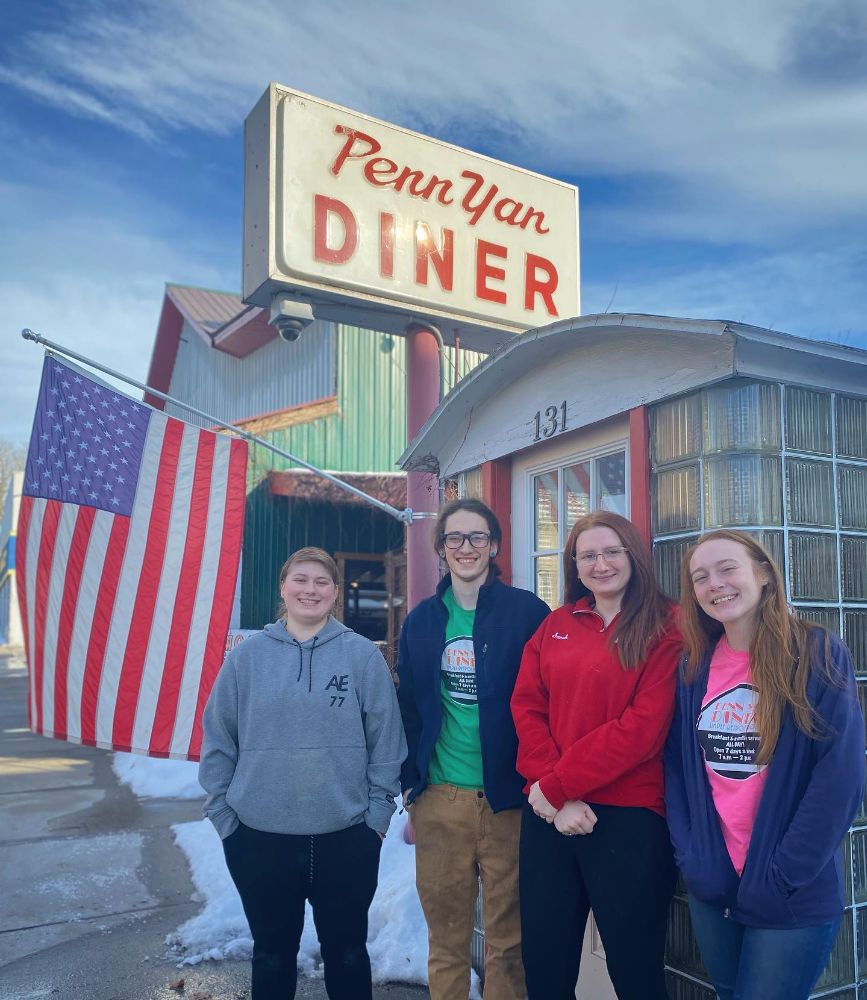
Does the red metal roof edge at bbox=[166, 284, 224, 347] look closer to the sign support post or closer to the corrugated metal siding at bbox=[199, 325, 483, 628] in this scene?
the corrugated metal siding at bbox=[199, 325, 483, 628]

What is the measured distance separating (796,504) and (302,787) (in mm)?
1844

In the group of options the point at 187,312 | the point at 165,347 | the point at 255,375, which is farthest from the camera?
the point at 165,347

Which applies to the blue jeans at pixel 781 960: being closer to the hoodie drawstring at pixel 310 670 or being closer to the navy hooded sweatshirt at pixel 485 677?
the navy hooded sweatshirt at pixel 485 677

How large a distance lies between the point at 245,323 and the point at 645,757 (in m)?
12.8

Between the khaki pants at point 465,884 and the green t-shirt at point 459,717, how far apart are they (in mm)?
49

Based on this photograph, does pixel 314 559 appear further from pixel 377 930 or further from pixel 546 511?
pixel 377 930

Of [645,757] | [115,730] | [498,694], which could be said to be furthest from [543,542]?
[115,730]

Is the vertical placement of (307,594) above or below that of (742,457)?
below

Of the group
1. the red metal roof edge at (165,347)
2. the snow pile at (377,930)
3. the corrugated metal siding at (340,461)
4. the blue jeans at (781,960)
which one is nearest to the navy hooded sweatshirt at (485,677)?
the blue jeans at (781,960)

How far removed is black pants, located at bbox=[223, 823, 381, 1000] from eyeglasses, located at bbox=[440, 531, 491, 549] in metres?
0.97

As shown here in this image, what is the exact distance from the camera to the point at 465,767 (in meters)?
2.82

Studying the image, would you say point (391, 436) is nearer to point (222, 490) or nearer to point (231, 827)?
point (222, 490)

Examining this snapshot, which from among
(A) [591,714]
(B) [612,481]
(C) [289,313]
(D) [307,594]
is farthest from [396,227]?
(A) [591,714]

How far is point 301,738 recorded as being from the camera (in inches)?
110
